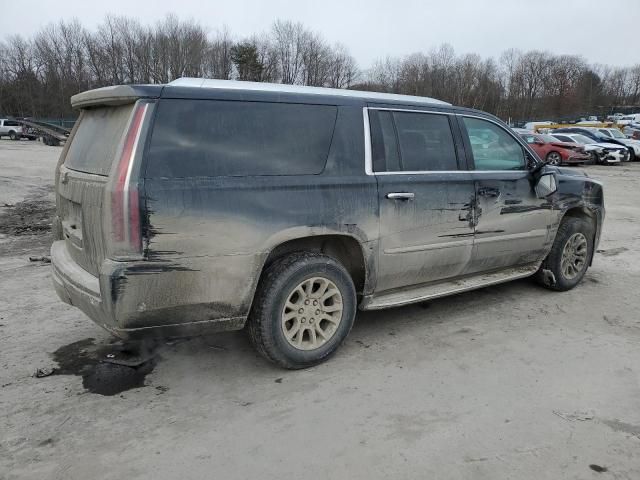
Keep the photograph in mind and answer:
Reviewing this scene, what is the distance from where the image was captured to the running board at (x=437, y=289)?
3.96 metres

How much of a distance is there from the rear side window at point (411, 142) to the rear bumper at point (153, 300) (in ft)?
4.78

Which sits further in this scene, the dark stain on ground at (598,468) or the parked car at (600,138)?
the parked car at (600,138)

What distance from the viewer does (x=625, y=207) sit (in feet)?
39.2

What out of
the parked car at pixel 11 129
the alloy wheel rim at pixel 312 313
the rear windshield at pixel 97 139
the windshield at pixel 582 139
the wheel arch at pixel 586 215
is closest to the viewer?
the rear windshield at pixel 97 139

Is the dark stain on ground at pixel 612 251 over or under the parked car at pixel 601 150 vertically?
under

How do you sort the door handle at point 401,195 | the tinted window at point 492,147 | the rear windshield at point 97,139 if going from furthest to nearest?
the tinted window at point 492,147, the door handle at point 401,195, the rear windshield at point 97,139

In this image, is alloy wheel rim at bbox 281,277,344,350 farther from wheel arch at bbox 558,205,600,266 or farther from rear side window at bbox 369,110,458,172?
wheel arch at bbox 558,205,600,266

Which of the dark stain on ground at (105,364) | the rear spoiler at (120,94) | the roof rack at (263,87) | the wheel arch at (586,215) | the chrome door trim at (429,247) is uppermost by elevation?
the roof rack at (263,87)

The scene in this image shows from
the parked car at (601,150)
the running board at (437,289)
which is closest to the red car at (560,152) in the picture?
the parked car at (601,150)

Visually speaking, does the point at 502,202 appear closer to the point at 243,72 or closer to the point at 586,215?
the point at 586,215

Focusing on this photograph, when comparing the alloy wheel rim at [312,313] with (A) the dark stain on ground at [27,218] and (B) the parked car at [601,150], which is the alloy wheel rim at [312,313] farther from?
(B) the parked car at [601,150]

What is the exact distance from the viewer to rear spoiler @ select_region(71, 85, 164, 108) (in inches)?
118

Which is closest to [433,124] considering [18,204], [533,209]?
[533,209]

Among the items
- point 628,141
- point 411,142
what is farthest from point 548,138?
point 411,142
